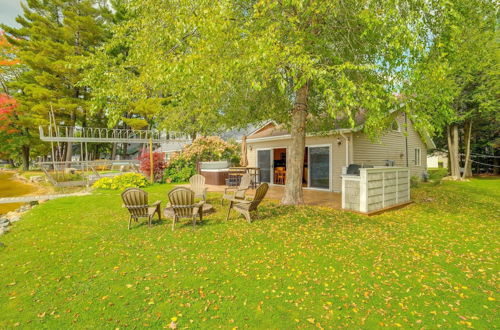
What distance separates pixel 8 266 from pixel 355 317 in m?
5.37

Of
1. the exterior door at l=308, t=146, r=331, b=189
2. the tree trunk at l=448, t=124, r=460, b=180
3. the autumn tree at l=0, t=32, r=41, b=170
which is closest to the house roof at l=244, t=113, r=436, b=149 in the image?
the exterior door at l=308, t=146, r=331, b=189

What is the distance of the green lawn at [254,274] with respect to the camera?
2.93 m

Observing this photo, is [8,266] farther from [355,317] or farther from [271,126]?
[271,126]

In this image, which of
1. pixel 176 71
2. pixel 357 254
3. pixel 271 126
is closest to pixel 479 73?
pixel 271 126

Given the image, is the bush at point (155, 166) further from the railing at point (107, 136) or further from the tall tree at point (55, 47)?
the tall tree at point (55, 47)

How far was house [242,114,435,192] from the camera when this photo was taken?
11.6 meters

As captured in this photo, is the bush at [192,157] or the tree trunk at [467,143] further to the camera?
the tree trunk at [467,143]

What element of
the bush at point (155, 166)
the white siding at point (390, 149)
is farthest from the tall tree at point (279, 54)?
the bush at point (155, 166)

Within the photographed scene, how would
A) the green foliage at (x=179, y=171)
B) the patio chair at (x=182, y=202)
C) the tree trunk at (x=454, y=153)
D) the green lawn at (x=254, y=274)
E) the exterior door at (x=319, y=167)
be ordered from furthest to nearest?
1. the tree trunk at (x=454, y=153)
2. the green foliage at (x=179, y=171)
3. the exterior door at (x=319, y=167)
4. the patio chair at (x=182, y=202)
5. the green lawn at (x=254, y=274)

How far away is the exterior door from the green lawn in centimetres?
555

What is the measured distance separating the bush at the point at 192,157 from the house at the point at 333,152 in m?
2.06

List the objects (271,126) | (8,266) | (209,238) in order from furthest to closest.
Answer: (271,126), (209,238), (8,266)

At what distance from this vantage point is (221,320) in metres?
2.84

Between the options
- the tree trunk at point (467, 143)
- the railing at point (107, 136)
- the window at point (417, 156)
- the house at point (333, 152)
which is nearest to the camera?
the house at point (333, 152)
